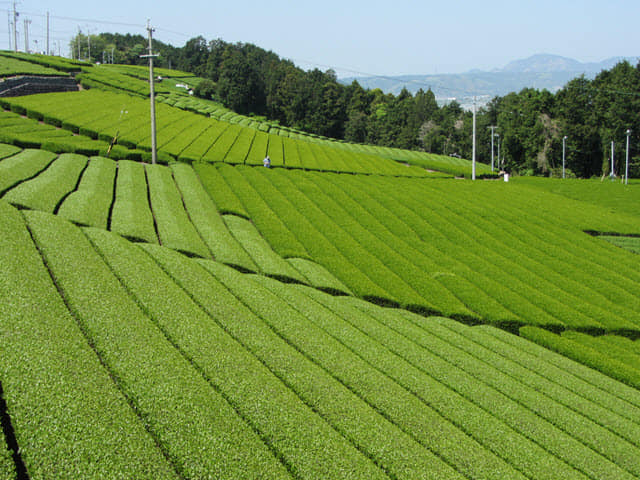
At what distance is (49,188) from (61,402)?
18.7m

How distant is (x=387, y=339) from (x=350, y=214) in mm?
→ 18213

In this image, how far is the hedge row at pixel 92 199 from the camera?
21328 mm

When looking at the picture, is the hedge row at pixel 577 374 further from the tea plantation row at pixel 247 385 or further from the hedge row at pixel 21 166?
the hedge row at pixel 21 166

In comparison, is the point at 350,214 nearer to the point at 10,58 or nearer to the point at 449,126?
the point at 10,58

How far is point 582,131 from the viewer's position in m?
99.8

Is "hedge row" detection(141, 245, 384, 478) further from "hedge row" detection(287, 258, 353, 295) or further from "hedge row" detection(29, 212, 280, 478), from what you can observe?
"hedge row" detection(287, 258, 353, 295)

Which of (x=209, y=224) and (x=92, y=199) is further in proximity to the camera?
(x=209, y=224)

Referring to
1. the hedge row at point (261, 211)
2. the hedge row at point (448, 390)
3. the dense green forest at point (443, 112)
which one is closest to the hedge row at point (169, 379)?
the hedge row at point (448, 390)

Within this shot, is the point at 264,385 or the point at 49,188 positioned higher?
the point at 49,188

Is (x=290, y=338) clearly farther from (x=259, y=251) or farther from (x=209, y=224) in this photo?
(x=209, y=224)

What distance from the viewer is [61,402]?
8.96 m

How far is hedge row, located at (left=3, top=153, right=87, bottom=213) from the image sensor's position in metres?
21.4

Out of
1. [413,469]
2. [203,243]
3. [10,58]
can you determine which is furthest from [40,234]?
[10,58]

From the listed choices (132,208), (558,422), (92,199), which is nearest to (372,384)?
(558,422)
